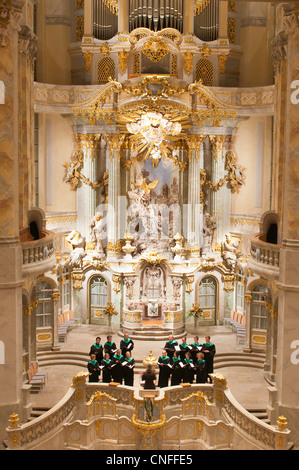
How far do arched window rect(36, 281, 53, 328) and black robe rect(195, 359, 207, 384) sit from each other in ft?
20.6

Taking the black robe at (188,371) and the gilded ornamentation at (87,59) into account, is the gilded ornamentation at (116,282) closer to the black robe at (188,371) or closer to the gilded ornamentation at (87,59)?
the black robe at (188,371)

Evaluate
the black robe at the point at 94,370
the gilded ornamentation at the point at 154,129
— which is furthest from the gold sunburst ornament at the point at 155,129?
the black robe at the point at 94,370

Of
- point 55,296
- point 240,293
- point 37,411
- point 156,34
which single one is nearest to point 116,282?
point 55,296

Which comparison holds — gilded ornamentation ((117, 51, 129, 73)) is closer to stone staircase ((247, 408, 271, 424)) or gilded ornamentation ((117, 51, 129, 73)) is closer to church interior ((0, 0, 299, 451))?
church interior ((0, 0, 299, 451))

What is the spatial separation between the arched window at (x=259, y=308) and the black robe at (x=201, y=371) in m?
4.57

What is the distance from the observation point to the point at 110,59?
21.8 meters

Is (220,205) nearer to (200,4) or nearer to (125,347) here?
(200,4)

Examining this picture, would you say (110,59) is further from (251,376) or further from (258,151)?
(251,376)

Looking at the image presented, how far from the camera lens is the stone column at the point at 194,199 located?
72.3 feet

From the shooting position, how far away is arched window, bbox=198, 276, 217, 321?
22.4 meters

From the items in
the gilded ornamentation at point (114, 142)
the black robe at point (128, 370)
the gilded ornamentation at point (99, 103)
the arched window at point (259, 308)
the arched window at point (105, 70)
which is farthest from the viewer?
the gilded ornamentation at point (114, 142)

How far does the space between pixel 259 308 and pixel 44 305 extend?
23.8ft

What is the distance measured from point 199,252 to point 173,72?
266 inches

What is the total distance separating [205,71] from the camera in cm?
2198
